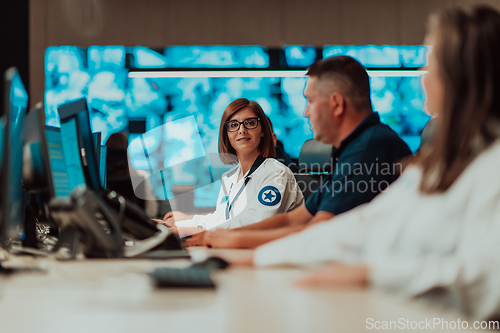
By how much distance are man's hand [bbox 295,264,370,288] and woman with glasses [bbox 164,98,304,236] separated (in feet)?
3.94

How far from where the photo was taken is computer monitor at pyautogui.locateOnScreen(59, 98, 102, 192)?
1.19 metres

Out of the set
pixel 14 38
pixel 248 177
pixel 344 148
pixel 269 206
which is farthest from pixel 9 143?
pixel 14 38

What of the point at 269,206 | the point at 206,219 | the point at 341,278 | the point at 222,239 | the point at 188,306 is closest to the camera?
the point at 188,306

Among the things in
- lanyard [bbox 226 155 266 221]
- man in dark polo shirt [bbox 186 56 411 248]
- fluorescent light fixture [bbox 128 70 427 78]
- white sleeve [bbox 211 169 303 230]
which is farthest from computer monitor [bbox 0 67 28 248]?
fluorescent light fixture [bbox 128 70 427 78]

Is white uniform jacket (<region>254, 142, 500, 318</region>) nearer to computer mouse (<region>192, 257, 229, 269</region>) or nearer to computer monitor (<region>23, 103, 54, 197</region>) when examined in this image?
computer mouse (<region>192, 257, 229, 269</region>)

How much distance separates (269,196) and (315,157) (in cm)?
63

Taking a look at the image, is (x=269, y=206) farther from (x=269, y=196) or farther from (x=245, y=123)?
(x=245, y=123)

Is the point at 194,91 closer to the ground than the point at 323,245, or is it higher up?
higher up

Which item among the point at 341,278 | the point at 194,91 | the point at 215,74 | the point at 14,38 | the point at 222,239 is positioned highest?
the point at 14,38

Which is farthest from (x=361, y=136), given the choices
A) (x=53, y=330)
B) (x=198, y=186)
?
(x=198, y=186)

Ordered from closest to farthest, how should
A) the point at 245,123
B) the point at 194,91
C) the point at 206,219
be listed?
the point at 206,219
the point at 245,123
the point at 194,91

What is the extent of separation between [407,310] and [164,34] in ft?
15.3

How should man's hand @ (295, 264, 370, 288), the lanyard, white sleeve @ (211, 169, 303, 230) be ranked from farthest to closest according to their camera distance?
the lanyard → white sleeve @ (211, 169, 303, 230) → man's hand @ (295, 264, 370, 288)

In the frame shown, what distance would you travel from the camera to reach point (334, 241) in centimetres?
91
